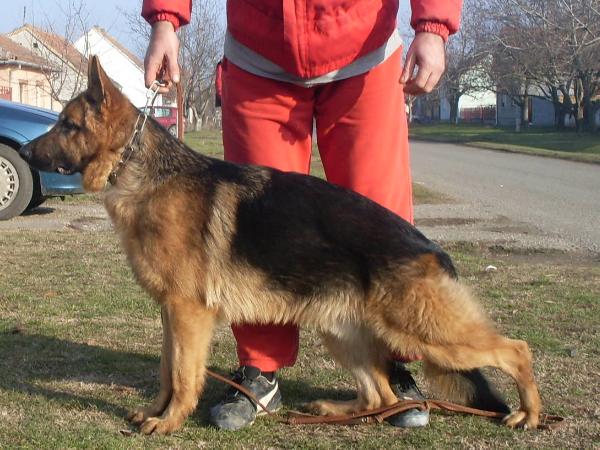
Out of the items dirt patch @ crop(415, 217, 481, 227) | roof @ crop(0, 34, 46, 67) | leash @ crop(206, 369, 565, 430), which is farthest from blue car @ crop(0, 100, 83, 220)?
roof @ crop(0, 34, 46, 67)

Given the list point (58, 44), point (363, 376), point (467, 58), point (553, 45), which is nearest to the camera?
point (363, 376)

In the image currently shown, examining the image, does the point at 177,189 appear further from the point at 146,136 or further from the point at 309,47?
the point at 309,47

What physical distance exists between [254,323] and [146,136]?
40.8 inches

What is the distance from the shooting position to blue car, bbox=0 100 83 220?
393 inches

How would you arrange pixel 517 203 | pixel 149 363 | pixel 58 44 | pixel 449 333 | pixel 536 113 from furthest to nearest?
pixel 536 113 < pixel 58 44 < pixel 517 203 < pixel 149 363 < pixel 449 333

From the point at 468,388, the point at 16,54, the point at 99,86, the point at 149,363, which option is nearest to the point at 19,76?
the point at 16,54

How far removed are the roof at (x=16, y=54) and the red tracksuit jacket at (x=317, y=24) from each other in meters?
30.7

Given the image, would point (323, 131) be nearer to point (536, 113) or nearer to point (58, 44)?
point (58, 44)

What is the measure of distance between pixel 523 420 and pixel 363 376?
2.61ft

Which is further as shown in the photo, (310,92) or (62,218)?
(62,218)

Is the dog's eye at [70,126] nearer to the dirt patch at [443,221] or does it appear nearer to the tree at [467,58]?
the dirt patch at [443,221]

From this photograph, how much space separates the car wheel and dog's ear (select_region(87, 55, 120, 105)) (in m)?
6.66

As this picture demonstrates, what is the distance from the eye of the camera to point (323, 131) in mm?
4215

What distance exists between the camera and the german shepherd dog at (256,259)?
3504mm
